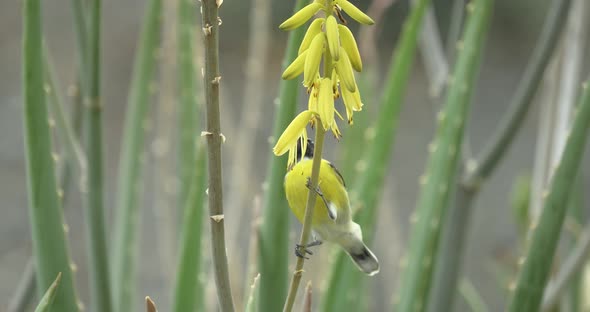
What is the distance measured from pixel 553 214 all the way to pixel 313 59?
0.34 meters

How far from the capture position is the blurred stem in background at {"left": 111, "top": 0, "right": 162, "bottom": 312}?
81 cm

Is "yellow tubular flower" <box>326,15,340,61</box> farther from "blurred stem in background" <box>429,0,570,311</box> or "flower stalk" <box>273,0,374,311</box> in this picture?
"blurred stem in background" <box>429,0,570,311</box>

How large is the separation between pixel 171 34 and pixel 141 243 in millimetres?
2630

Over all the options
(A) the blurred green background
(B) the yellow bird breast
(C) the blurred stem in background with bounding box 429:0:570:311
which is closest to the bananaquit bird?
(B) the yellow bird breast

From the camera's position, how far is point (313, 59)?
33cm

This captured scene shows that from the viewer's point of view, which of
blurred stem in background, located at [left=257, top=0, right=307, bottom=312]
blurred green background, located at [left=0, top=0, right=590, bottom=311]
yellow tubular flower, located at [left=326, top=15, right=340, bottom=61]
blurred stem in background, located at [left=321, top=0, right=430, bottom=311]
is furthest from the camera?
blurred green background, located at [left=0, top=0, right=590, bottom=311]

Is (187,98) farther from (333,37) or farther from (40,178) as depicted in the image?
(333,37)

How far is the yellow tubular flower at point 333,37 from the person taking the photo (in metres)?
0.33

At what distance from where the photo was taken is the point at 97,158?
628mm

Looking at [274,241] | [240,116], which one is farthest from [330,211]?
[240,116]

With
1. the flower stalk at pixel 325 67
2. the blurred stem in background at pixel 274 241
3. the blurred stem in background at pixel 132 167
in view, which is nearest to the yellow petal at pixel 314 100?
the flower stalk at pixel 325 67

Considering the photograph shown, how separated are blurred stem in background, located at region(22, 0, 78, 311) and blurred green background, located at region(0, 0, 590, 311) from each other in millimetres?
2409

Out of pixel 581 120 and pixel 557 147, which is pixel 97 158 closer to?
pixel 581 120

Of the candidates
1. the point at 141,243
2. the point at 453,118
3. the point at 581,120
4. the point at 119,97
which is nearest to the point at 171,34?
the point at 453,118
